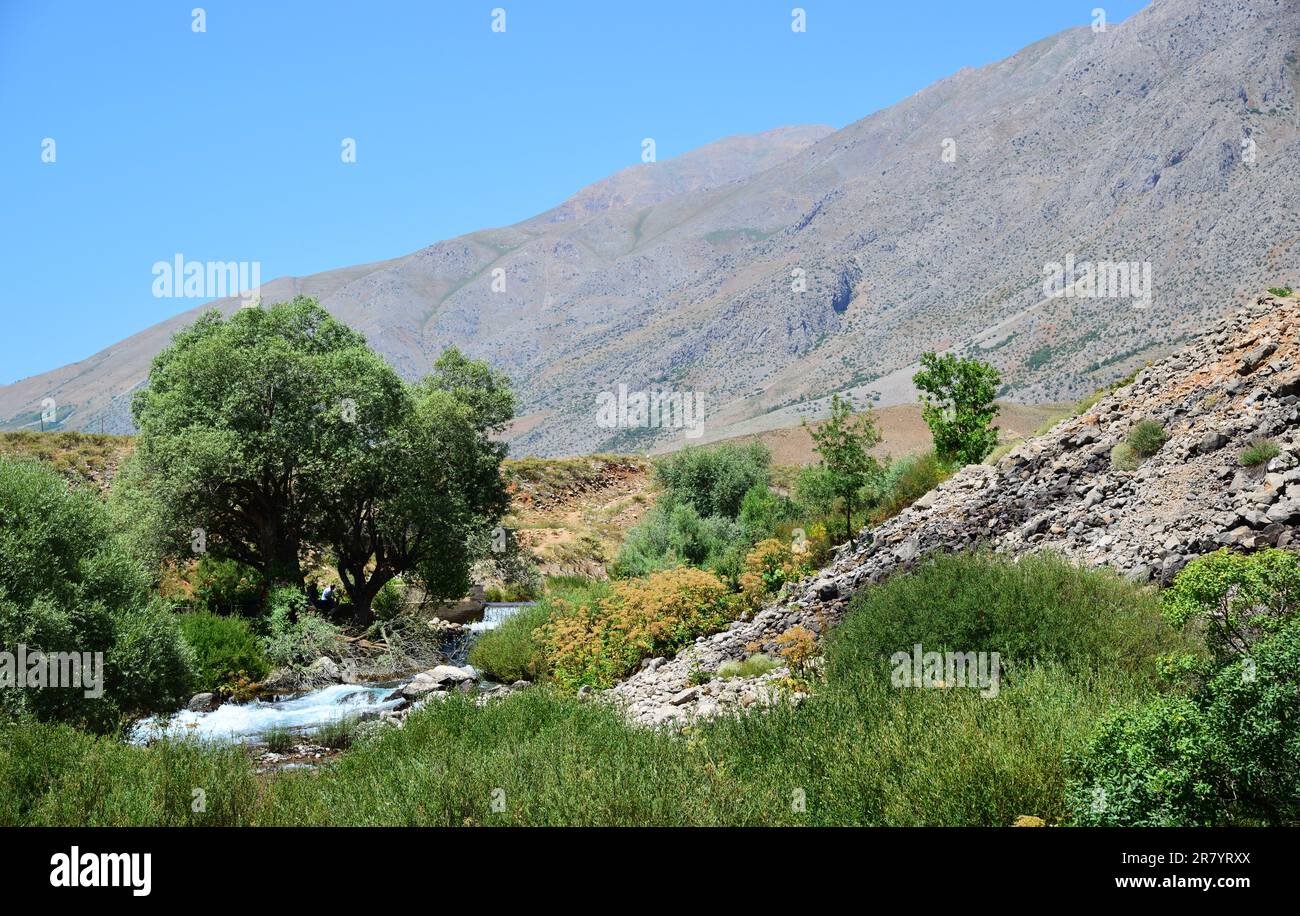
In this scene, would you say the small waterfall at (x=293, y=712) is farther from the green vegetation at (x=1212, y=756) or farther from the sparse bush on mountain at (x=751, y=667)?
the green vegetation at (x=1212, y=756)

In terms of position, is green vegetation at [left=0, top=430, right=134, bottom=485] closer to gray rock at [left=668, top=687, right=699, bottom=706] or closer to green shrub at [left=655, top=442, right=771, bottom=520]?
green shrub at [left=655, top=442, right=771, bottom=520]

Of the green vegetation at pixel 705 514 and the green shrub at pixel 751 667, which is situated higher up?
the green vegetation at pixel 705 514

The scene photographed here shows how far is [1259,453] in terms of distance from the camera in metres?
12.2

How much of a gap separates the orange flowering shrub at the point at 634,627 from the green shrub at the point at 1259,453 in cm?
819

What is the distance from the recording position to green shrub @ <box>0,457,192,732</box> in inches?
406

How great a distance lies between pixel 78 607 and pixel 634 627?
8.21 meters

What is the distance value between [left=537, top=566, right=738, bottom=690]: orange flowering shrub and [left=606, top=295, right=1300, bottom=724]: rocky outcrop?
2.21 ft

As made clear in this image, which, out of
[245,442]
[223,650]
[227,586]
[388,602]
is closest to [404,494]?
[245,442]

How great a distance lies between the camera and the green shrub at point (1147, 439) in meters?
14.5

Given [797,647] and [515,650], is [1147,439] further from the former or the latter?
[515,650]

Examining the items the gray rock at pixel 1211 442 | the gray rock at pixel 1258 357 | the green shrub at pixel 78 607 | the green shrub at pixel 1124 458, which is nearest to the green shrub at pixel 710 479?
the green shrub at pixel 1124 458

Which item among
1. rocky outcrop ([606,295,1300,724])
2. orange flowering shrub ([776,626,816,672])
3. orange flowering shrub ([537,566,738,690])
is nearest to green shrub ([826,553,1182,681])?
orange flowering shrub ([776,626,816,672])

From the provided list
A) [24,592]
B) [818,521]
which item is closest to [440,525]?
[818,521]
